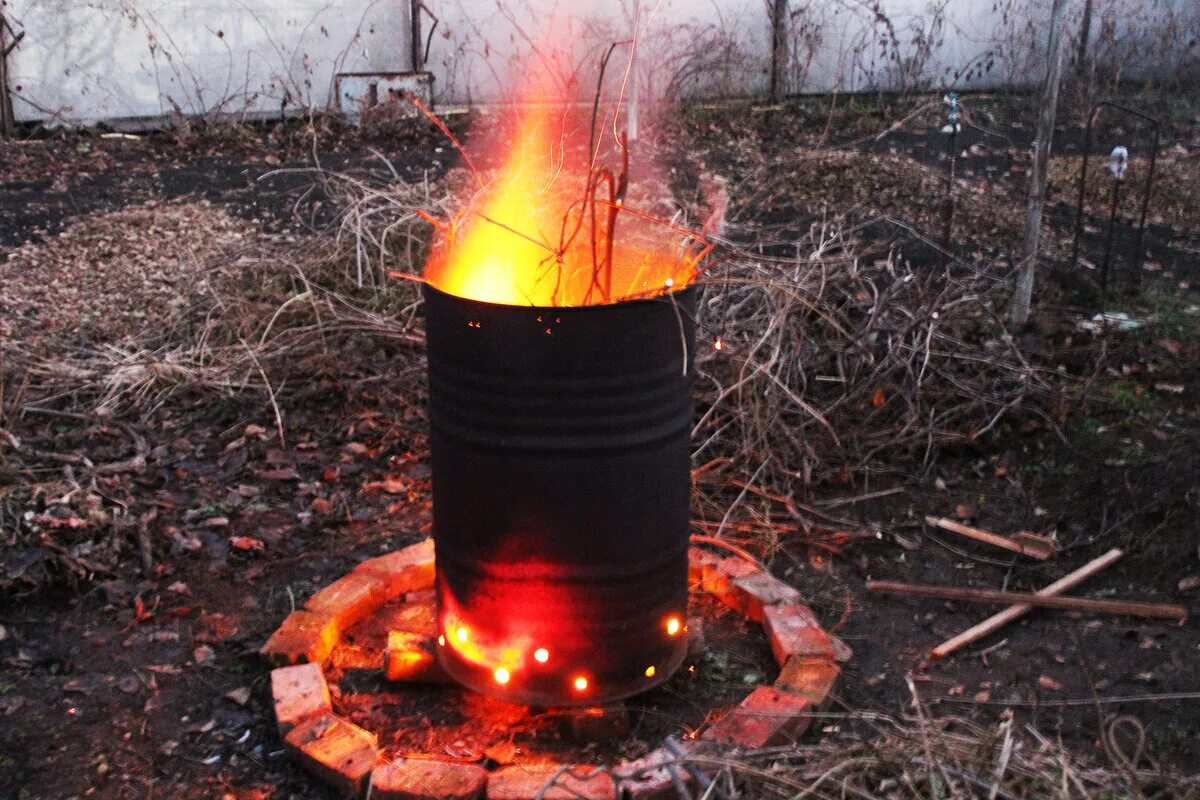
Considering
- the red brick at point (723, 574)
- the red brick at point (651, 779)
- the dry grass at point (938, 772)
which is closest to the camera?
the dry grass at point (938, 772)

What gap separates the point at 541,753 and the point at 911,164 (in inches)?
249

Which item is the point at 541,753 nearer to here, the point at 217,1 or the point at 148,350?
the point at 148,350

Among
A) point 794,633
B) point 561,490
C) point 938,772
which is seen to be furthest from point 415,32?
point 938,772

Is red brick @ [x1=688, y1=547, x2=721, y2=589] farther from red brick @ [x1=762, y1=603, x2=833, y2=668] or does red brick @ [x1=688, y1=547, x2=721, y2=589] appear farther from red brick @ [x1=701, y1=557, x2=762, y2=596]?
red brick @ [x1=762, y1=603, x2=833, y2=668]

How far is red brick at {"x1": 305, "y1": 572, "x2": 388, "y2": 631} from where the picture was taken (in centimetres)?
366

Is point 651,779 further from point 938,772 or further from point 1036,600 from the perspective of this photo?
point 1036,600

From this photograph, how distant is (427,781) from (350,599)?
0.97 meters

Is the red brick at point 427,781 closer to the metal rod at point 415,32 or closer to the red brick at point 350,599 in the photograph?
the red brick at point 350,599

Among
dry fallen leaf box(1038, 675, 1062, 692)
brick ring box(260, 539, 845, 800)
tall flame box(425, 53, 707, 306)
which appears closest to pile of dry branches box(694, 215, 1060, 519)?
brick ring box(260, 539, 845, 800)

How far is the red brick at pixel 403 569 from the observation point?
153 inches

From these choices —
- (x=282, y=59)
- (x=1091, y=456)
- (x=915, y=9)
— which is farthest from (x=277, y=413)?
(x=915, y=9)

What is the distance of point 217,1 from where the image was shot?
32.4 ft

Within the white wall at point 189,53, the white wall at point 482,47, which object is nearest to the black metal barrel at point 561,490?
the white wall at point 482,47

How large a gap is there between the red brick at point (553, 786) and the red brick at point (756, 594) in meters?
1.01
